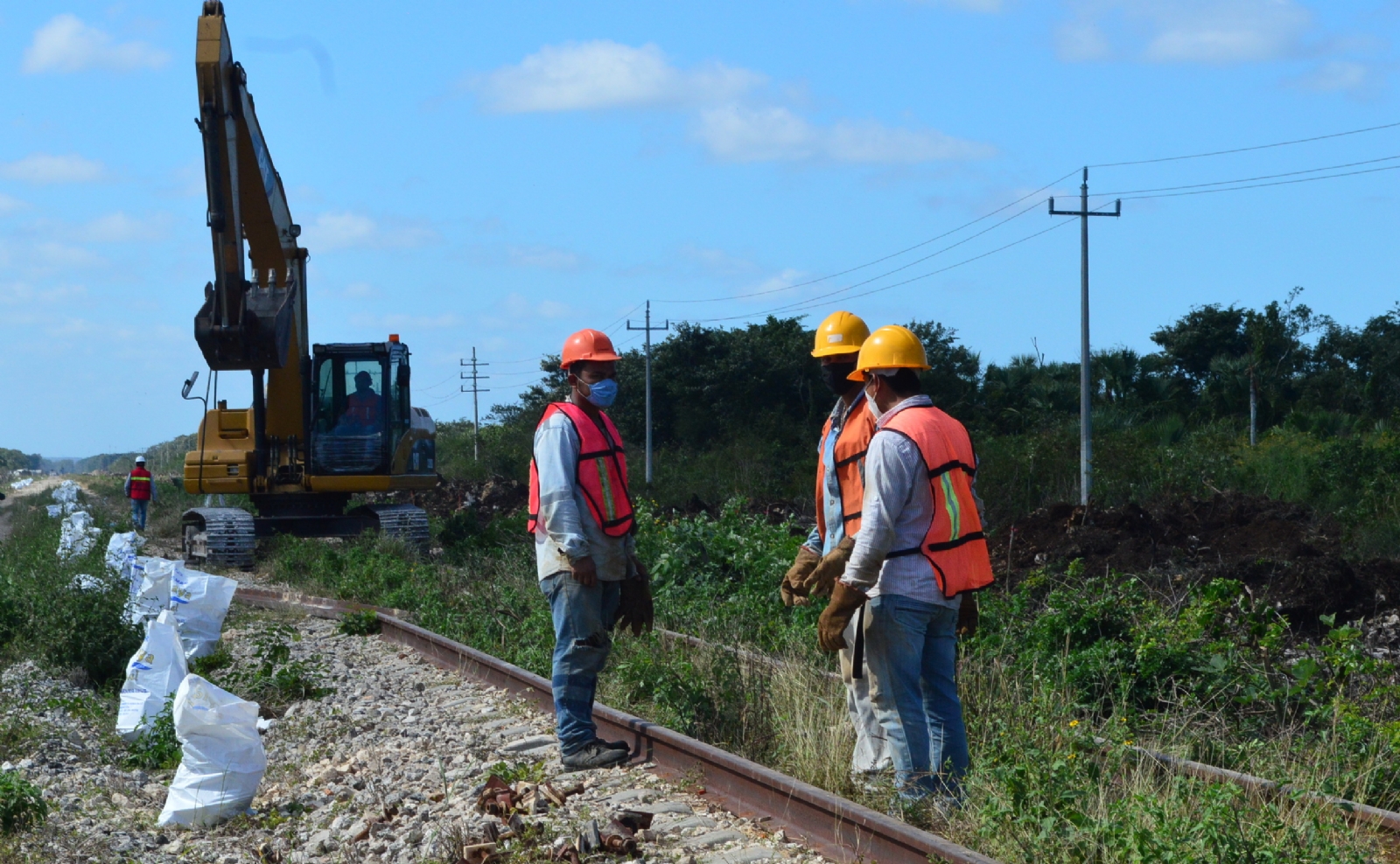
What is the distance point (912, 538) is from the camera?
5590mm

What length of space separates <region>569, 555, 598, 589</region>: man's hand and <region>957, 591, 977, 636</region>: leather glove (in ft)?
5.79

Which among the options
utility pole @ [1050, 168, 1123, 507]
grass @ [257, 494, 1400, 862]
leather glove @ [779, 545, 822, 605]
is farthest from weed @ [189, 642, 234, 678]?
utility pole @ [1050, 168, 1123, 507]

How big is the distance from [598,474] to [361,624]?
24.0ft

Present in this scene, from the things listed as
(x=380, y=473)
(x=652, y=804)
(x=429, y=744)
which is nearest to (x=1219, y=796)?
(x=652, y=804)

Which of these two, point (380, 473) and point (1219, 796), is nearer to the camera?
point (1219, 796)

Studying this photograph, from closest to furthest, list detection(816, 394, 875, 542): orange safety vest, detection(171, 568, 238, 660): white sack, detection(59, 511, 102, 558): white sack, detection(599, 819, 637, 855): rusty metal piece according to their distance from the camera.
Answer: detection(599, 819, 637, 855): rusty metal piece, detection(816, 394, 875, 542): orange safety vest, detection(171, 568, 238, 660): white sack, detection(59, 511, 102, 558): white sack

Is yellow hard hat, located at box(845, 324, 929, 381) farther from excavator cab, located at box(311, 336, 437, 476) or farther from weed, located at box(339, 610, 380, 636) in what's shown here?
excavator cab, located at box(311, 336, 437, 476)

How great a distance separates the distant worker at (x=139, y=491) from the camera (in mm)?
29328

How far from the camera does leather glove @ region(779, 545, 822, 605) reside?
21.3 ft

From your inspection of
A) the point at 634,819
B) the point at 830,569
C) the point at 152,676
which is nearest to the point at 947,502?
the point at 830,569

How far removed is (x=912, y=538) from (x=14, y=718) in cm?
656

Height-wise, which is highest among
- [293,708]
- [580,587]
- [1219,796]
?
[580,587]

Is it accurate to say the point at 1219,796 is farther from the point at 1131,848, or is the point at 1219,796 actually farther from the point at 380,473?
the point at 380,473

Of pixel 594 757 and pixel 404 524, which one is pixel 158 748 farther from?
pixel 404 524
